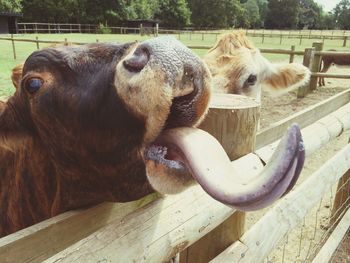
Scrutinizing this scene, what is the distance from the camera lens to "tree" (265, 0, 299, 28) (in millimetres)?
89312

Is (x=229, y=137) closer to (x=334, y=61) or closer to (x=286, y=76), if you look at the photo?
(x=286, y=76)

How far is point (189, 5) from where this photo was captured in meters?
76.7

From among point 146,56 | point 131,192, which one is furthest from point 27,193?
point 146,56

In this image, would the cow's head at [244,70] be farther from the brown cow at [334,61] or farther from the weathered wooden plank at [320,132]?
the brown cow at [334,61]

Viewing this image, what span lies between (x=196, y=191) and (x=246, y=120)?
0.43m

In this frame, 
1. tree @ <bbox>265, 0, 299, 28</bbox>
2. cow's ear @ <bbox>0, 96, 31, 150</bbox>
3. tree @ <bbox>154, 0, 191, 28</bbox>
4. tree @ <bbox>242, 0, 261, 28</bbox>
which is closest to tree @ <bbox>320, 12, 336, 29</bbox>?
tree @ <bbox>265, 0, 299, 28</bbox>

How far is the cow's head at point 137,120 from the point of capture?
98 centimetres

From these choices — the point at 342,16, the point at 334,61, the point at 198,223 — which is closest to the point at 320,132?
the point at 198,223

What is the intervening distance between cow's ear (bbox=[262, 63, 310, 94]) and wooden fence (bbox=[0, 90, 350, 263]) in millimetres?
2282

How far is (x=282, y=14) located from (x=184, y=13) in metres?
36.7

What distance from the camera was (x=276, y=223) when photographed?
1.92 metres

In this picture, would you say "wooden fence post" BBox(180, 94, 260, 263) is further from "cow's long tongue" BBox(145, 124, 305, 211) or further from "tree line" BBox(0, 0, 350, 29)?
"tree line" BBox(0, 0, 350, 29)

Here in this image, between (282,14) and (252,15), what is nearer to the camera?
(282,14)

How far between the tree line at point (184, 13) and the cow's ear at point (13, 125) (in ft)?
178
